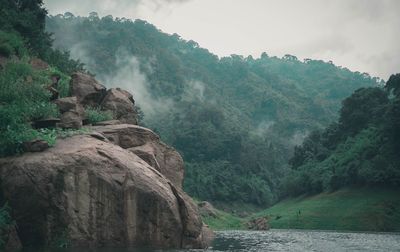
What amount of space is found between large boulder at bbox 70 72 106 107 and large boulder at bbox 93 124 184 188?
721 centimetres

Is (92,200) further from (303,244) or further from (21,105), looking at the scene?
(303,244)

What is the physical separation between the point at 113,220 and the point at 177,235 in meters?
5.22

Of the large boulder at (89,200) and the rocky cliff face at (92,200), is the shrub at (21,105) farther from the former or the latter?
the rocky cliff face at (92,200)

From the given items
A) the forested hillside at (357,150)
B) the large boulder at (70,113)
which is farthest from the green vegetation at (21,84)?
the forested hillside at (357,150)

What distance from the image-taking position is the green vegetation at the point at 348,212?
92.4 m

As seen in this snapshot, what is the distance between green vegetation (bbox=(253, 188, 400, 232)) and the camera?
92.4 m

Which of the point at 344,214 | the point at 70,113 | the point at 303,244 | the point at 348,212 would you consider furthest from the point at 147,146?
the point at 348,212

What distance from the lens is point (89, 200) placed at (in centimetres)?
3322

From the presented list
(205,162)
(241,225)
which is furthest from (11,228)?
(205,162)

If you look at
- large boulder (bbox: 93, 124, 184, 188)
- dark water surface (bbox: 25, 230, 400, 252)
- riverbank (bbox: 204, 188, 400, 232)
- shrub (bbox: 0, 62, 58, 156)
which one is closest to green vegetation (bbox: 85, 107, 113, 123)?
large boulder (bbox: 93, 124, 184, 188)

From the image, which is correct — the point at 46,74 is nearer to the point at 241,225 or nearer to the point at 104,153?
the point at 104,153

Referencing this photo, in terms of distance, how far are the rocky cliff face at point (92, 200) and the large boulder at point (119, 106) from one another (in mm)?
13264

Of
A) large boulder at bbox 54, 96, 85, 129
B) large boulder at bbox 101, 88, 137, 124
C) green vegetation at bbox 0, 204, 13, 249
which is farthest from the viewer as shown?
large boulder at bbox 101, 88, 137, 124

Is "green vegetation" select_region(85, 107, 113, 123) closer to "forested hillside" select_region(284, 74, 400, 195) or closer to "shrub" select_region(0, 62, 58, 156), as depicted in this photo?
"shrub" select_region(0, 62, 58, 156)
